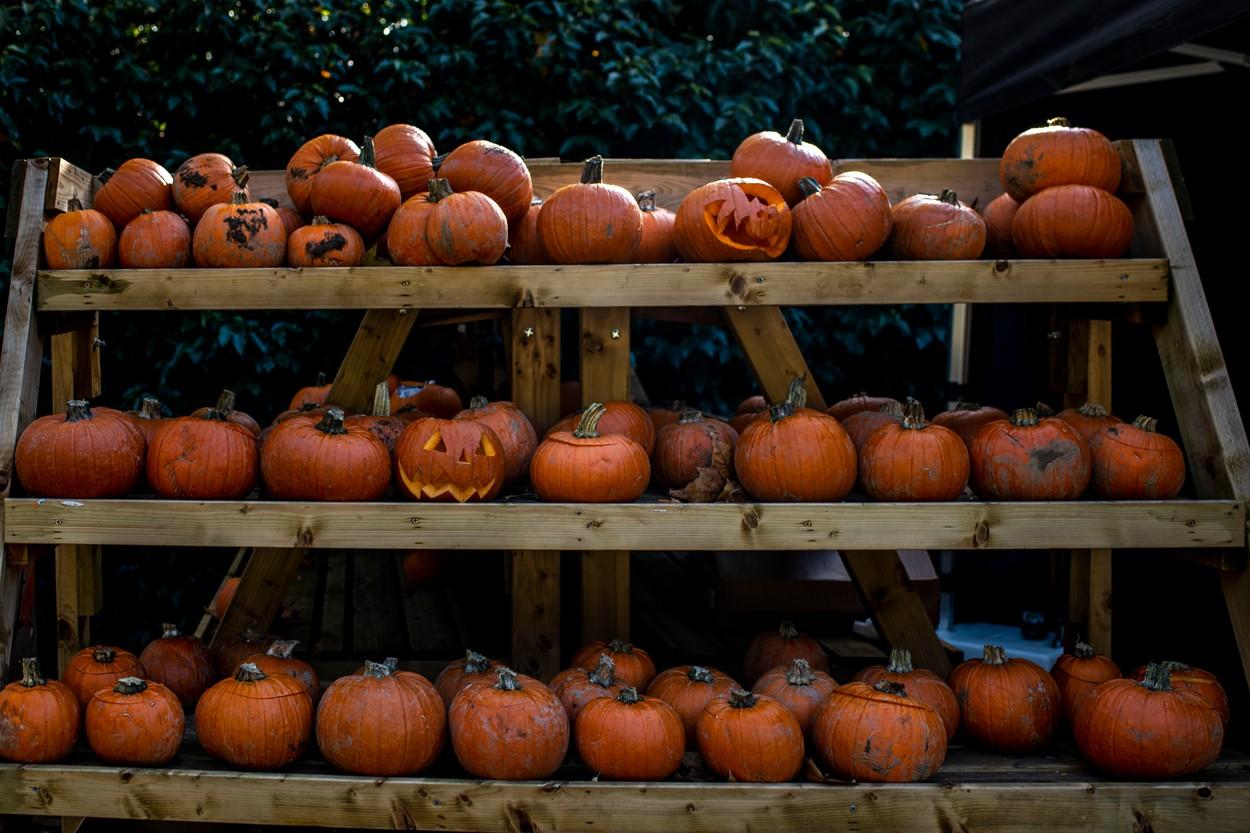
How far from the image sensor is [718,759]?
2766 mm

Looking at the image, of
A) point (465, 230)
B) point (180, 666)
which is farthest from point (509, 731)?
point (465, 230)

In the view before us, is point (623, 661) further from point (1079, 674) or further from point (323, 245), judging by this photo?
point (323, 245)

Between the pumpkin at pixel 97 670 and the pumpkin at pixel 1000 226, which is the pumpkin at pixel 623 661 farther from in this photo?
the pumpkin at pixel 1000 226

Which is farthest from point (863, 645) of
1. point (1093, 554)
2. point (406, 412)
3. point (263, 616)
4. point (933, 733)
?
point (263, 616)

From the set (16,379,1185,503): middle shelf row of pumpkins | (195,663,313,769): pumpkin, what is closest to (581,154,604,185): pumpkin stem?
(16,379,1185,503): middle shelf row of pumpkins

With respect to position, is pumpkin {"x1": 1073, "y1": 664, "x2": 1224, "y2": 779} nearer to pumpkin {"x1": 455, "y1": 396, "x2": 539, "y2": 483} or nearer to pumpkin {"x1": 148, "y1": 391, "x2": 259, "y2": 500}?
pumpkin {"x1": 455, "y1": 396, "x2": 539, "y2": 483}

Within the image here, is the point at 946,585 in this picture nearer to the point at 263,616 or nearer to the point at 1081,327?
the point at 1081,327

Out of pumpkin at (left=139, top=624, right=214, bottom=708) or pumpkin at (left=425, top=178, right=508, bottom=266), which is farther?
pumpkin at (left=139, top=624, right=214, bottom=708)

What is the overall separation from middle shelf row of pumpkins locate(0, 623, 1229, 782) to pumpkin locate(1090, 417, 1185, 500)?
18.8 inches

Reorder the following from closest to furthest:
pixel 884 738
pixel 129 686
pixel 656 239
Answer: pixel 884 738, pixel 129 686, pixel 656 239

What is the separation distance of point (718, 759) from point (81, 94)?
462 cm

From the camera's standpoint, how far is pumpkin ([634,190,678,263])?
3354mm

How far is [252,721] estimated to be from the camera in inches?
110

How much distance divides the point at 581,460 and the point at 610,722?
2.23 feet
